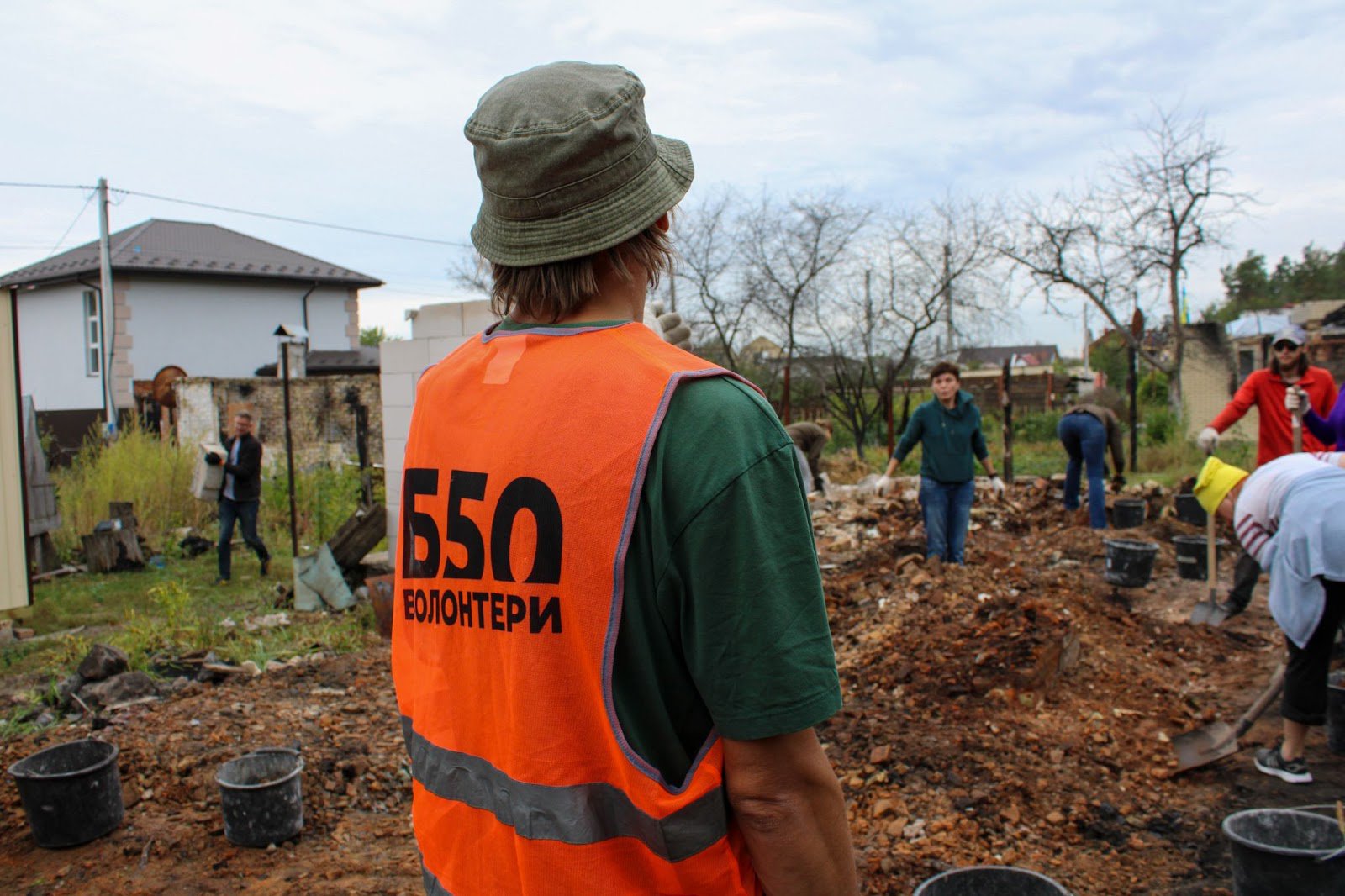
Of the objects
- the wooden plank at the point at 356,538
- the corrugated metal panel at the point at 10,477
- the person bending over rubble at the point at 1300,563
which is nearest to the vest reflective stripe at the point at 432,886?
the person bending over rubble at the point at 1300,563

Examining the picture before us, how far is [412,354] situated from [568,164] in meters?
7.64

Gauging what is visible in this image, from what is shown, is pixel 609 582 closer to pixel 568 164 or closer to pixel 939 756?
pixel 568 164

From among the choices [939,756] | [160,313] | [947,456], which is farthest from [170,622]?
[160,313]

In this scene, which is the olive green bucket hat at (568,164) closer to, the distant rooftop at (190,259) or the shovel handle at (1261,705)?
the shovel handle at (1261,705)

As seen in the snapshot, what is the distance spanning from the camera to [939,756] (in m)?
4.39

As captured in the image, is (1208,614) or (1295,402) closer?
(1295,402)

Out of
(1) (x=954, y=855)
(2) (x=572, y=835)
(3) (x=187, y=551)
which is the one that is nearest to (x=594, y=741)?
(2) (x=572, y=835)

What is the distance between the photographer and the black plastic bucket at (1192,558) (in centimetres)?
809

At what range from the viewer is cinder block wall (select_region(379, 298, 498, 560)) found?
8.20 meters

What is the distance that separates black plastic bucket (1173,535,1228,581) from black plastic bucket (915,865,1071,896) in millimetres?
6243

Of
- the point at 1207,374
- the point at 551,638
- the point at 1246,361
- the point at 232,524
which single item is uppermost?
the point at 1246,361

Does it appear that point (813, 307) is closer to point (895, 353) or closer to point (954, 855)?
point (895, 353)

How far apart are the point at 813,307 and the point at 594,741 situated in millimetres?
21130

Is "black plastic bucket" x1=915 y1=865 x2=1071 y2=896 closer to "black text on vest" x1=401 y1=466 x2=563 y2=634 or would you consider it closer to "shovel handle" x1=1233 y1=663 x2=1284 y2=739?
"black text on vest" x1=401 y1=466 x2=563 y2=634
